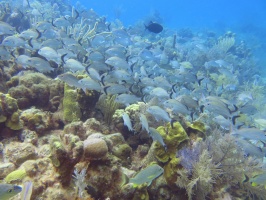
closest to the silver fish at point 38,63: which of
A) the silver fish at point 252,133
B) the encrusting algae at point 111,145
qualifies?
the encrusting algae at point 111,145

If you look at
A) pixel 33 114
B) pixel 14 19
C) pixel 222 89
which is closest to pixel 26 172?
pixel 33 114

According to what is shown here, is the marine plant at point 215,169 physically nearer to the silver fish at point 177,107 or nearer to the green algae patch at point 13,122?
the silver fish at point 177,107

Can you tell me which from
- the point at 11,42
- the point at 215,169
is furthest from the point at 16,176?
the point at 11,42

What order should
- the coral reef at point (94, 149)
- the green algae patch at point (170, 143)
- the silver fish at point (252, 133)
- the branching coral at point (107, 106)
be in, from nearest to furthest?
the coral reef at point (94, 149)
the green algae patch at point (170, 143)
the silver fish at point (252, 133)
the branching coral at point (107, 106)

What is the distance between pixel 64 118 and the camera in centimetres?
535

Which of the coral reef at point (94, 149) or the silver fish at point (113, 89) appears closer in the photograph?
the coral reef at point (94, 149)

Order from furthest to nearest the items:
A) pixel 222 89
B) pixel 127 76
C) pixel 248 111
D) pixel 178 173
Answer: pixel 222 89, pixel 248 111, pixel 127 76, pixel 178 173

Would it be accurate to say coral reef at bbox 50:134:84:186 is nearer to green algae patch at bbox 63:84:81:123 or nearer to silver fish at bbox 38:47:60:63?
green algae patch at bbox 63:84:81:123

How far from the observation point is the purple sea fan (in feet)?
13.1

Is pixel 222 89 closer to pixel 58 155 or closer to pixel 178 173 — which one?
pixel 178 173

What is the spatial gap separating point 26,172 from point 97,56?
18.1ft

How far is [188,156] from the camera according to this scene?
4035 mm

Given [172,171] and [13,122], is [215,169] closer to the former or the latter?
[172,171]

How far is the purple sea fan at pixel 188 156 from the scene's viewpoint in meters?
3.99
